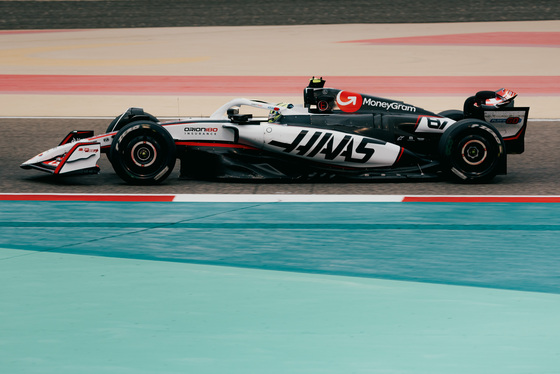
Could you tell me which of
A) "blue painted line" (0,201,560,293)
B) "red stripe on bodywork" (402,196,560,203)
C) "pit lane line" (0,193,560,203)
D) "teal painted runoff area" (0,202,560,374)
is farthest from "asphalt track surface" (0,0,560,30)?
"teal painted runoff area" (0,202,560,374)

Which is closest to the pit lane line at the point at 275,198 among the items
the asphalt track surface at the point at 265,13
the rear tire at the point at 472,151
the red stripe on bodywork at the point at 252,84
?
the rear tire at the point at 472,151

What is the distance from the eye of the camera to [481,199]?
8.68 meters

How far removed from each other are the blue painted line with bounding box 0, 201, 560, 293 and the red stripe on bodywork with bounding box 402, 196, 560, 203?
0.15 m

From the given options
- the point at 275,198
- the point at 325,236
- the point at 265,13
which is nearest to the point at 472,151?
the point at 275,198

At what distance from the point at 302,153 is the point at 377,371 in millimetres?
4849

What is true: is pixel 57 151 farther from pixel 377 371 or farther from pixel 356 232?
pixel 377 371

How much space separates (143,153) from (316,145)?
5.43 ft

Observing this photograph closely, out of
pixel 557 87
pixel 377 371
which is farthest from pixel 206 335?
pixel 557 87

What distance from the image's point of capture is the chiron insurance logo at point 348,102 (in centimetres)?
955

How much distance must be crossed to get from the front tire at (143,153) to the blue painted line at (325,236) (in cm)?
68

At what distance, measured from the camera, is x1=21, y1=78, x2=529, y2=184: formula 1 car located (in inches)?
356

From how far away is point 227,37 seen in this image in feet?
102

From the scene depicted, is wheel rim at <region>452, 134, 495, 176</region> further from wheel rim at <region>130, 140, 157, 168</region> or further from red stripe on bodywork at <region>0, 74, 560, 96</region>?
red stripe on bodywork at <region>0, 74, 560, 96</region>

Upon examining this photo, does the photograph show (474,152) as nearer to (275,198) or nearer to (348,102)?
(348,102)
